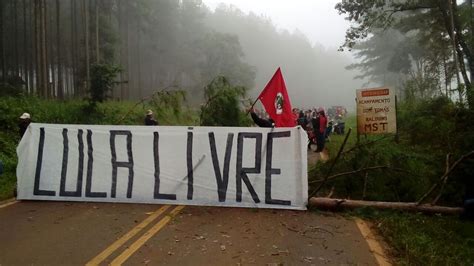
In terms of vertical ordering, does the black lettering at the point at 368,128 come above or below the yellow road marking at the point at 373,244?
above

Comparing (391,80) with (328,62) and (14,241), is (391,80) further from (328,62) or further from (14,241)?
(328,62)

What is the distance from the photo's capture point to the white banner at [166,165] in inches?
307

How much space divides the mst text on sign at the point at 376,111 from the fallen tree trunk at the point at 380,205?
359 centimetres

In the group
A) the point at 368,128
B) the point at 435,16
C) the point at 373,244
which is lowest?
the point at 373,244

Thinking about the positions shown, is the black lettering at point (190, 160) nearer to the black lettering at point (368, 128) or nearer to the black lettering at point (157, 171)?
the black lettering at point (157, 171)

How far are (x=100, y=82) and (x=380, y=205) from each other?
51.5ft

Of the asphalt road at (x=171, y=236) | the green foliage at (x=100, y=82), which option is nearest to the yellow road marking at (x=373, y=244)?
the asphalt road at (x=171, y=236)

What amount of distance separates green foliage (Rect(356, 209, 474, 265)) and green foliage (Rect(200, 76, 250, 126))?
4.05 metres

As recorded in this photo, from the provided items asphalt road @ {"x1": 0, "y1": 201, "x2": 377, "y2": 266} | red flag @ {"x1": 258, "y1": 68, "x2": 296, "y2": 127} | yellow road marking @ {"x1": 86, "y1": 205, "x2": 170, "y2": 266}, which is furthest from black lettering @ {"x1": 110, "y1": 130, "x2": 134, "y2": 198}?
red flag @ {"x1": 258, "y1": 68, "x2": 296, "y2": 127}

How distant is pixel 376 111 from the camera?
11.1 m

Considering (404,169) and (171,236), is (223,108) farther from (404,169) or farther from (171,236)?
(171,236)

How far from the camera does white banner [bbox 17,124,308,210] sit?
780 centimetres

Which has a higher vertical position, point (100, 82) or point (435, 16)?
point (435, 16)

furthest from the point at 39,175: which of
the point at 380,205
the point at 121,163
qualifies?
the point at 380,205
